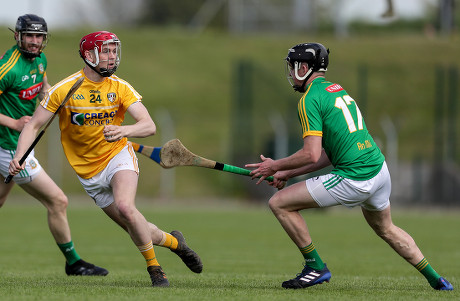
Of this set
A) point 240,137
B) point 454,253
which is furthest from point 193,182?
point 454,253

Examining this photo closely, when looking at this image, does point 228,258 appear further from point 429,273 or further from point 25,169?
point 429,273

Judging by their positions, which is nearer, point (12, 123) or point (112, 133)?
point (112, 133)

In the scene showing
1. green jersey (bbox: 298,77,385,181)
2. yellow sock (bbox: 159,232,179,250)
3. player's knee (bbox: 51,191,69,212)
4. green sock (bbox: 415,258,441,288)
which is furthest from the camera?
player's knee (bbox: 51,191,69,212)

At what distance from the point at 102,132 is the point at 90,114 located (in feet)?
0.69

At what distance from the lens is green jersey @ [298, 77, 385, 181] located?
23.8 ft

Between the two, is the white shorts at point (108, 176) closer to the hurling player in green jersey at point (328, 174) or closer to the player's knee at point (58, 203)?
the player's knee at point (58, 203)

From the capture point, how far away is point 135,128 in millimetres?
7359

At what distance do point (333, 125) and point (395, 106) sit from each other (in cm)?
2062

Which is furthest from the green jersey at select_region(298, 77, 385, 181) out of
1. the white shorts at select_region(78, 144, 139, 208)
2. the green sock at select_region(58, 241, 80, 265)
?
the green sock at select_region(58, 241, 80, 265)

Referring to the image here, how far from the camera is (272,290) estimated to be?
7359 millimetres

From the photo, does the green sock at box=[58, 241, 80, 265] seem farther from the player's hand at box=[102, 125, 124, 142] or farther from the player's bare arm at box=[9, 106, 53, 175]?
the player's hand at box=[102, 125, 124, 142]

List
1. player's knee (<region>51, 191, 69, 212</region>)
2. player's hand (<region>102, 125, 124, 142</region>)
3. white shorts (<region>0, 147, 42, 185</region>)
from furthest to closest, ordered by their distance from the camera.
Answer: player's knee (<region>51, 191, 69, 212</region>)
white shorts (<region>0, 147, 42, 185</region>)
player's hand (<region>102, 125, 124, 142</region>)

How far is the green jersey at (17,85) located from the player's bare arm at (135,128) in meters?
1.65

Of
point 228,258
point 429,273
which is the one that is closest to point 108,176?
point 429,273
